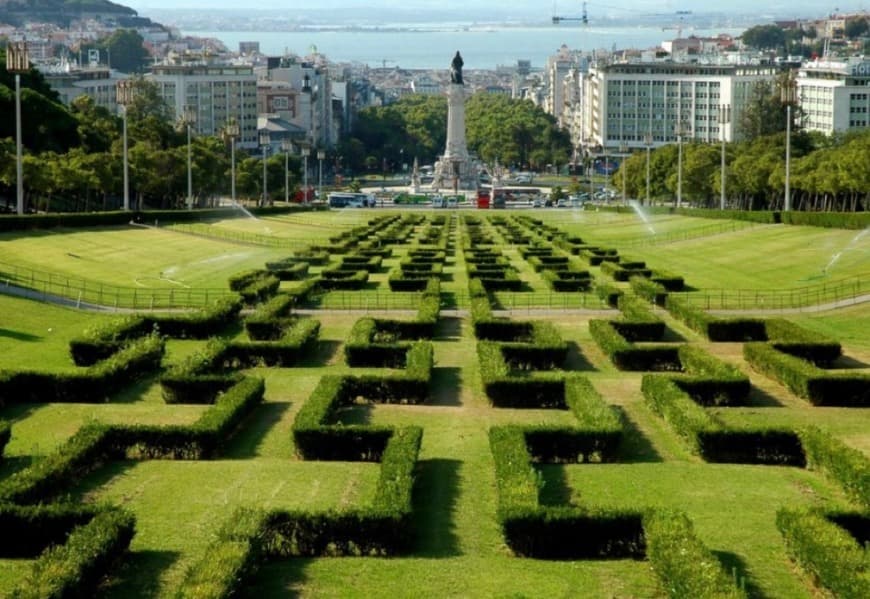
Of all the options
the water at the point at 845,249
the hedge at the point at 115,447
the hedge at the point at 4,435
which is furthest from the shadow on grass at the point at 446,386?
the water at the point at 845,249

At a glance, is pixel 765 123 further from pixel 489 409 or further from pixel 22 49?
pixel 489 409

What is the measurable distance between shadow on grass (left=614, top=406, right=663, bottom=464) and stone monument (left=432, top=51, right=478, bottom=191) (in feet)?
505

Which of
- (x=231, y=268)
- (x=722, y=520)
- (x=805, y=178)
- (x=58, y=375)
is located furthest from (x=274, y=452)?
(x=805, y=178)

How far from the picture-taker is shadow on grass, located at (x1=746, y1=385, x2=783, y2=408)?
35.2m

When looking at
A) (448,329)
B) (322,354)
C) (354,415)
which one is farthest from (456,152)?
(354,415)

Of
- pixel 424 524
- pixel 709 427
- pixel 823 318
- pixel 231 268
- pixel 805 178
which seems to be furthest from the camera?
pixel 805 178

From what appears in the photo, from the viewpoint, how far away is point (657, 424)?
32.7 meters

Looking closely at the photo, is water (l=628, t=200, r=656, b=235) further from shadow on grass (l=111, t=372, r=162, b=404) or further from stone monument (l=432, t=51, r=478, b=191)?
shadow on grass (l=111, t=372, r=162, b=404)

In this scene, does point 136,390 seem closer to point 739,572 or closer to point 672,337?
point 672,337

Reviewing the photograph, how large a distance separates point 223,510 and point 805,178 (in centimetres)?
8344

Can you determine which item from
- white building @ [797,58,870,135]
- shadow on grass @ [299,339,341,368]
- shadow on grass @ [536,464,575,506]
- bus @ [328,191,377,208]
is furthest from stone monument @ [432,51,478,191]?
shadow on grass @ [536,464,575,506]

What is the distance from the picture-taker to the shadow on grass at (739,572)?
67.9 ft

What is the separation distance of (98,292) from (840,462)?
33.3 metres

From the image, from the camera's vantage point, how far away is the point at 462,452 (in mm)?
29547
